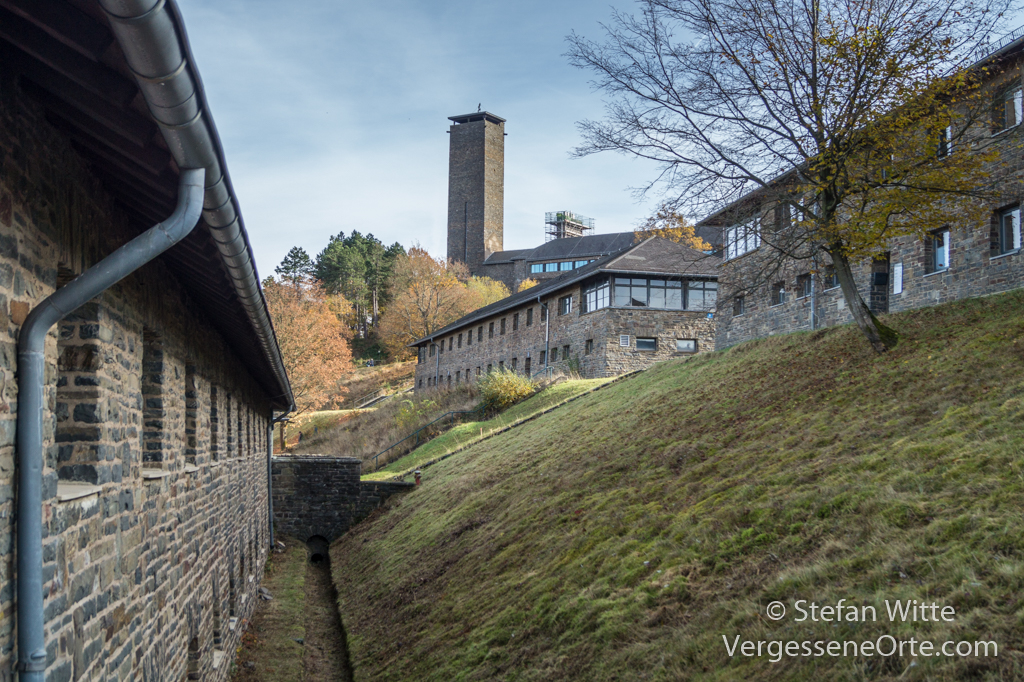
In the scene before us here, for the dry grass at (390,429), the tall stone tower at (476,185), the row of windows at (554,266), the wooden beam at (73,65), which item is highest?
the tall stone tower at (476,185)

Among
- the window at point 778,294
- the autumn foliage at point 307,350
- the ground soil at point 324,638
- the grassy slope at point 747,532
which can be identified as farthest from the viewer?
the autumn foliage at point 307,350

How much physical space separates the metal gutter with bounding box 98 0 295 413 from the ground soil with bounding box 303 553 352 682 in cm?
940

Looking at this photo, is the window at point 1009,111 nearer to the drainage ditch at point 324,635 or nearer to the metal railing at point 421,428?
the drainage ditch at point 324,635

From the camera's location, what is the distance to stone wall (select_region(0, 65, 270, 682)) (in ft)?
10.7

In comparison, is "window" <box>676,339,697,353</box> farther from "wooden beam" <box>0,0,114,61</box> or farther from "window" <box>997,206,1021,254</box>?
"wooden beam" <box>0,0,114,61</box>

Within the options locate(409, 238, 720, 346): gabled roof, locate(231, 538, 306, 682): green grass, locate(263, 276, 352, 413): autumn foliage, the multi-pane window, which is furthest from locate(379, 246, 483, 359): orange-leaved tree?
locate(231, 538, 306, 682): green grass

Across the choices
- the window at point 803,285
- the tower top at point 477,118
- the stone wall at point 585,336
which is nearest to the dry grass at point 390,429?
the stone wall at point 585,336

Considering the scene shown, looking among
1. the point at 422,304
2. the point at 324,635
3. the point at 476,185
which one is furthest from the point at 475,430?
the point at 476,185

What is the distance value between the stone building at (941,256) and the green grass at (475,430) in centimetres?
773

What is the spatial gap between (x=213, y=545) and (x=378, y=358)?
215 ft

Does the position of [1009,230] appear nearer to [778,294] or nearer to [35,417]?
[778,294]

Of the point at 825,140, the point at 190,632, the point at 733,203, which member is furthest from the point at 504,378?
the point at 190,632

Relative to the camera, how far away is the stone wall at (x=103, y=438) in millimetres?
3266

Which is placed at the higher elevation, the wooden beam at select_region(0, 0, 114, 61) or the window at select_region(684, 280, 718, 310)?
the window at select_region(684, 280, 718, 310)
